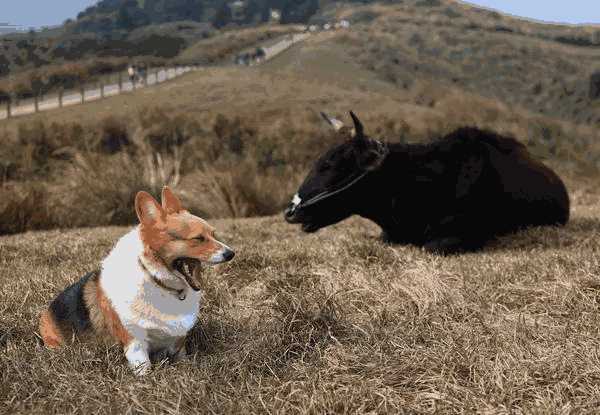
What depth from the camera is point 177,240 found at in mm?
2666

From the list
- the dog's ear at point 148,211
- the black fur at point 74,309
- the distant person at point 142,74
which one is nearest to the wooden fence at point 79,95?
the distant person at point 142,74

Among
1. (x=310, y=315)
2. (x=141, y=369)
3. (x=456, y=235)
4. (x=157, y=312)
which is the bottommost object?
(x=456, y=235)

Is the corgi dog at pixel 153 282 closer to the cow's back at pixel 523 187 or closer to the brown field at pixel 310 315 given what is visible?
the brown field at pixel 310 315

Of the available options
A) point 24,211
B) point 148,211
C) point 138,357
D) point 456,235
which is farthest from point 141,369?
point 24,211

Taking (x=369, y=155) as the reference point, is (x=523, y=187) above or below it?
below

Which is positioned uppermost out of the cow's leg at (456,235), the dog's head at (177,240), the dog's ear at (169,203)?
the dog's ear at (169,203)

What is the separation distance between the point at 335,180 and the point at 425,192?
2.48ft

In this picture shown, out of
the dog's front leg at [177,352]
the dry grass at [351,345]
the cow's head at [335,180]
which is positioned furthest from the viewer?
the cow's head at [335,180]

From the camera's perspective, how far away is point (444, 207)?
5.93m

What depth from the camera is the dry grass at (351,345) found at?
2.56m

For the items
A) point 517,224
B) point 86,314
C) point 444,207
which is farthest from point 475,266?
point 86,314

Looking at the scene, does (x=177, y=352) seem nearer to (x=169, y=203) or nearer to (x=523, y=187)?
(x=169, y=203)

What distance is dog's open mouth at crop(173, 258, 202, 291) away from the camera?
2.71 meters

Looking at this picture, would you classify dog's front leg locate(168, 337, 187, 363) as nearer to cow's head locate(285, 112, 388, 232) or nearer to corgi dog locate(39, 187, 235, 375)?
corgi dog locate(39, 187, 235, 375)
